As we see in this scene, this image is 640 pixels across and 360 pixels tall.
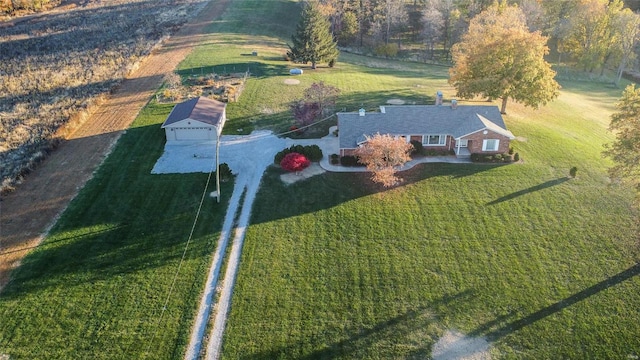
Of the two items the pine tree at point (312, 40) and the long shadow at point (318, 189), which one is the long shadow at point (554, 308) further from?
the pine tree at point (312, 40)

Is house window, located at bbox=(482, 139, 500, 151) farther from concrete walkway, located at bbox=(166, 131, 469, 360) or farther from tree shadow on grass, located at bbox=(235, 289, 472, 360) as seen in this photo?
tree shadow on grass, located at bbox=(235, 289, 472, 360)

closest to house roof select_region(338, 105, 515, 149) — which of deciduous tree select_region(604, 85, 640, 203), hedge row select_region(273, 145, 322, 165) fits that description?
hedge row select_region(273, 145, 322, 165)

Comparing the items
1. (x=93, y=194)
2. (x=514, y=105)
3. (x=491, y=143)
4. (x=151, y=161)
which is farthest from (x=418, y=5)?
(x=93, y=194)

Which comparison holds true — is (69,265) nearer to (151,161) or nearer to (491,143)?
(151,161)

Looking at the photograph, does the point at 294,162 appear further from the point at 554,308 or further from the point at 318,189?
the point at 554,308

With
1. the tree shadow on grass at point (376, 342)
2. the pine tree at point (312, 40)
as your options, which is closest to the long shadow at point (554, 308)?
the tree shadow on grass at point (376, 342)

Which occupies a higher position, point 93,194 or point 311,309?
point 93,194
